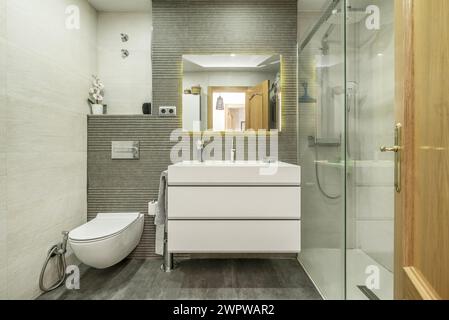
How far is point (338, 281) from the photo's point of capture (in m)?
1.52

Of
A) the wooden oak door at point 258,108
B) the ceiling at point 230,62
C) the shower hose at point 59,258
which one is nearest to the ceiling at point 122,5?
the ceiling at point 230,62

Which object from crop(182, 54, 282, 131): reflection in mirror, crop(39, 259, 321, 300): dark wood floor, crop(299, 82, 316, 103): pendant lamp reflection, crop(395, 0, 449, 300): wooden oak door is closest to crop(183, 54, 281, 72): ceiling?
crop(182, 54, 282, 131): reflection in mirror

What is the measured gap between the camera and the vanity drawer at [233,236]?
6.11 feet

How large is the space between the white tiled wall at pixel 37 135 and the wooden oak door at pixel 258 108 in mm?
1412

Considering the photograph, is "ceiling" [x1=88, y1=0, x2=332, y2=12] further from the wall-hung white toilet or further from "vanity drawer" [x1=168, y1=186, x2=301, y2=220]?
the wall-hung white toilet

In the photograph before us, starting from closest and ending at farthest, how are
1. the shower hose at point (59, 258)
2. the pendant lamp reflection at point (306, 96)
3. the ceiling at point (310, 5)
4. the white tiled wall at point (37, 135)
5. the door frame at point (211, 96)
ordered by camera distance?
1. the white tiled wall at point (37, 135)
2. the shower hose at point (59, 258)
3. the pendant lamp reflection at point (306, 96)
4. the ceiling at point (310, 5)
5. the door frame at point (211, 96)

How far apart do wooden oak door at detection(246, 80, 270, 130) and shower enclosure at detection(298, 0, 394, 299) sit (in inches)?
20.9

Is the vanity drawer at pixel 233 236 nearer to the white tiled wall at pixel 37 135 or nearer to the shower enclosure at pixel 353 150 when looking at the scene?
the shower enclosure at pixel 353 150

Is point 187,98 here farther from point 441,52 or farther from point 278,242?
point 441,52

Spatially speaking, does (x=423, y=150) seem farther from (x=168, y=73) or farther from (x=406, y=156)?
(x=168, y=73)

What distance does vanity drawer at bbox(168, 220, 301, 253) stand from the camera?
186 centimetres

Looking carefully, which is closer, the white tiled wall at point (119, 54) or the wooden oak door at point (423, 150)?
the wooden oak door at point (423, 150)
